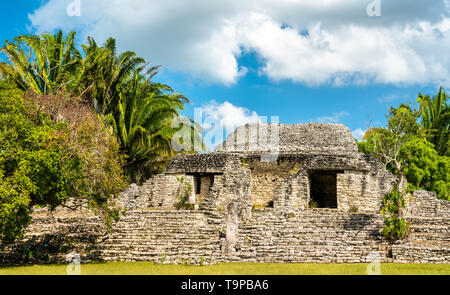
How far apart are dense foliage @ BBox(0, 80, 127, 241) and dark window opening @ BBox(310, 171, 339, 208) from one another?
39.0 ft

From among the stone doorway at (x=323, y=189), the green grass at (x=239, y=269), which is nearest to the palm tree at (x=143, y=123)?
the stone doorway at (x=323, y=189)

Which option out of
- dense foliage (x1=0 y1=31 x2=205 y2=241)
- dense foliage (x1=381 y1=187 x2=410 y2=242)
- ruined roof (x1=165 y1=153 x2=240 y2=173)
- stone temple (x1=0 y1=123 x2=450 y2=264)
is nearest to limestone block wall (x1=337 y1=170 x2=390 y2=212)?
stone temple (x1=0 y1=123 x2=450 y2=264)

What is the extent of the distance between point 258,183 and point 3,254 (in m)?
11.9

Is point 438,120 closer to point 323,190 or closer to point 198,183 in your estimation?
point 323,190

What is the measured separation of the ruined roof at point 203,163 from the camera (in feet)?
59.9

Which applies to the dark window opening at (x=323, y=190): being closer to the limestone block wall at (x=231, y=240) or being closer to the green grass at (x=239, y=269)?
the limestone block wall at (x=231, y=240)

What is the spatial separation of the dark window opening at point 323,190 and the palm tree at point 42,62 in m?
12.8

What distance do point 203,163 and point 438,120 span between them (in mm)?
19244

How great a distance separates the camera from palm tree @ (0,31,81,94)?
20011 millimetres

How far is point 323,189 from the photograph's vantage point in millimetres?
22031

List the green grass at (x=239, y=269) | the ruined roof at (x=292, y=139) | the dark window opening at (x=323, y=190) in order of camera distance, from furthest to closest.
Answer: the ruined roof at (x=292, y=139) < the dark window opening at (x=323, y=190) < the green grass at (x=239, y=269)

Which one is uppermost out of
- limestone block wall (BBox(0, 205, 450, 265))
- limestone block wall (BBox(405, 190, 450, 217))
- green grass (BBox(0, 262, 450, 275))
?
limestone block wall (BBox(405, 190, 450, 217))

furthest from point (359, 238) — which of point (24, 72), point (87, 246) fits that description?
point (24, 72)

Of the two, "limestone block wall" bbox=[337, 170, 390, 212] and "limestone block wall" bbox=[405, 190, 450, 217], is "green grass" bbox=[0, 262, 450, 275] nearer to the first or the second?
"limestone block wall" bbox=[337, 170, 390, 212]
